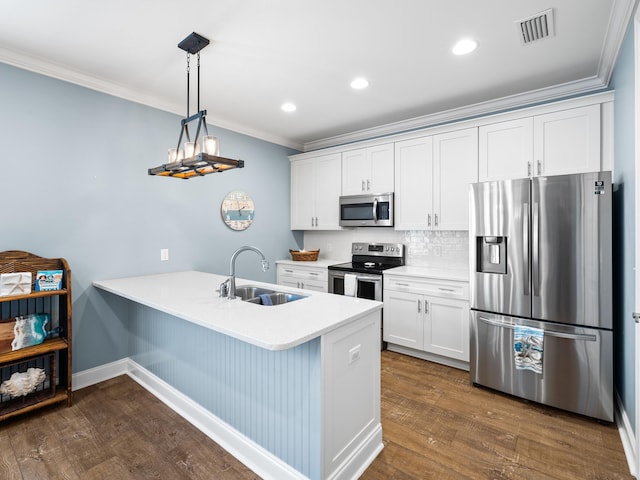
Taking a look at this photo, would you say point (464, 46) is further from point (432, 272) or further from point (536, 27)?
point (432, 272)

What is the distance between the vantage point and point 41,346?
2342mm

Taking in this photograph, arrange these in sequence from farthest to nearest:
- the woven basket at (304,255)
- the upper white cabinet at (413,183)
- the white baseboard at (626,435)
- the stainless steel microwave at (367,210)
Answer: the woven basket at (304,255) → the stainless steel microwave at (367,210) → the upper white cabinet at (413,183) → the white baseboard at (626,435)

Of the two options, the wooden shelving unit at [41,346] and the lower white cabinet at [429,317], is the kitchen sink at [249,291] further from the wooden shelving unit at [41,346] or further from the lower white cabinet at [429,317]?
the lower white cabinet at [429,317]

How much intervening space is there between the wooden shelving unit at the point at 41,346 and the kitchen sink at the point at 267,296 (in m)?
1.28

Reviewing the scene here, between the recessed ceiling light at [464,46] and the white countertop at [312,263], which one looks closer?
the recessed ceiling light at [464,46]

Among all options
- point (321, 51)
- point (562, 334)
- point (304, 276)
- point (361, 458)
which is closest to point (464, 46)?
point (321, 51)

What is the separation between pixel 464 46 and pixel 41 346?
3.66 meters

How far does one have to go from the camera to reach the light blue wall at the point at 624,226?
1.95 metres

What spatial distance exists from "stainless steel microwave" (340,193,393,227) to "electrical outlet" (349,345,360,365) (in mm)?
2192

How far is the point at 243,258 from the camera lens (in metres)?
4.11

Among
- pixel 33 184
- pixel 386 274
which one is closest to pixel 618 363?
pixel 386 274

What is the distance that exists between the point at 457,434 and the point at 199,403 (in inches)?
68.4

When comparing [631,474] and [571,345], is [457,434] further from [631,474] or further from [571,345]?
[571,345]

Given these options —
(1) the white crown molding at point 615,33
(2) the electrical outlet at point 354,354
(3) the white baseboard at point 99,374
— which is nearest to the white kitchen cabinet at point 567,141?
(1) the white crown molding at point 615,33
